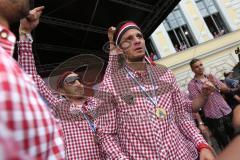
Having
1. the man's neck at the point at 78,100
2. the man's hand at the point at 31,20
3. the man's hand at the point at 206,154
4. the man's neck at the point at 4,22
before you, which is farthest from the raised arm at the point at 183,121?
the man's neck at the point at 4,22

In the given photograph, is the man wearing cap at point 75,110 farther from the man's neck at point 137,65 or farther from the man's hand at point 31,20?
the man's hand at point 31,20

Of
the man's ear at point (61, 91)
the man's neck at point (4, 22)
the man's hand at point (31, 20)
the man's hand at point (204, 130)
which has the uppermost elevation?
the man's hand at point (31, 20)

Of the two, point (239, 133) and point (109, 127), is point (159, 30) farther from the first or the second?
point (239, 133)

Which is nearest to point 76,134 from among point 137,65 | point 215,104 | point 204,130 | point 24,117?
point 137,65

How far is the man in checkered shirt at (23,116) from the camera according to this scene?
77cm

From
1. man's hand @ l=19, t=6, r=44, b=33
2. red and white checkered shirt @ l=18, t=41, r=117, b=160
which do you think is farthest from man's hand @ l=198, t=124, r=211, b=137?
man's hand @ l=19, t=6, r=44, b=33

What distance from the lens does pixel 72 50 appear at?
8805 mm

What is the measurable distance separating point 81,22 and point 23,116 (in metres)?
7.37

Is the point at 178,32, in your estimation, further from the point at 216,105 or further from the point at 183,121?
the point at 183,121

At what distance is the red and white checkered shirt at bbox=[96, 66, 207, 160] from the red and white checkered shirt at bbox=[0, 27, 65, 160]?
1156mm

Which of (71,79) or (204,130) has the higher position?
(71,79)

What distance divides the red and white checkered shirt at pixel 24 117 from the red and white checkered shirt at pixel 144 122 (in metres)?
1.16

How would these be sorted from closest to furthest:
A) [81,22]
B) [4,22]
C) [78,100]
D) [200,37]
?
[4,22] → [78,100] → [81,22] → [200,37]

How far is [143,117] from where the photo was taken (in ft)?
7.11
